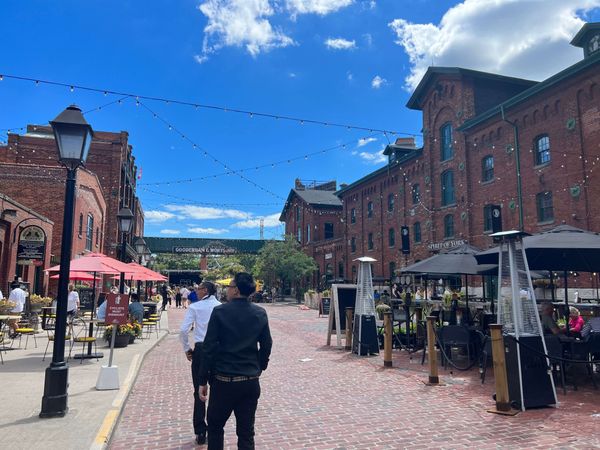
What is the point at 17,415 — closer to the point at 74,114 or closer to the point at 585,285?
the point at 74,114

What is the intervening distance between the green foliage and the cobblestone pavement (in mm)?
34574

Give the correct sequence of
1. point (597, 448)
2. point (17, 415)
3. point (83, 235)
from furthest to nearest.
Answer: point (83, 235) → point (17, 415) → point (597, 448)

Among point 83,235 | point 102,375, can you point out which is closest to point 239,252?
point 83,235

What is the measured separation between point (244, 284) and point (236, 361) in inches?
24.1

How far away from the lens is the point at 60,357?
5840 mm

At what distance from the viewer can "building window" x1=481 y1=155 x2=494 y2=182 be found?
24922 mm

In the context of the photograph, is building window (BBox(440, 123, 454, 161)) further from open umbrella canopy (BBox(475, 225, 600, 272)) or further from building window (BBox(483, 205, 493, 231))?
open umbrella canopy (BBox(475, 225, 600, 272))

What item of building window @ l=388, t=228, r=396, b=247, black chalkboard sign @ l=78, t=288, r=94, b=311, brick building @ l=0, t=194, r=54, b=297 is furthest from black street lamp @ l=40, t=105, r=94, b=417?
building window @ l=388, t=228, r=396, b=247

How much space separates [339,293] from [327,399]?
7061 mm

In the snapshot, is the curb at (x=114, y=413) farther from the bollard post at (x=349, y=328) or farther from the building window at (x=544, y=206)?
the building window at (x=544, y=206)

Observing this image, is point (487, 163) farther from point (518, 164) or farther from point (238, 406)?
point (238, 406)

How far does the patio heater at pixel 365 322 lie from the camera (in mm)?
11375

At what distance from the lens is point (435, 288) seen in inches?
1059

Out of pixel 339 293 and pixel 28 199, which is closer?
pixel 339 293
